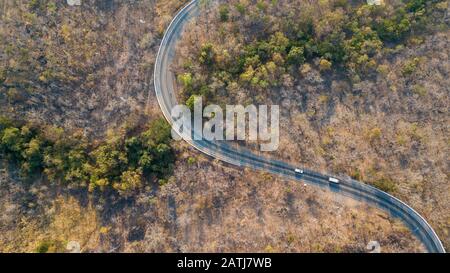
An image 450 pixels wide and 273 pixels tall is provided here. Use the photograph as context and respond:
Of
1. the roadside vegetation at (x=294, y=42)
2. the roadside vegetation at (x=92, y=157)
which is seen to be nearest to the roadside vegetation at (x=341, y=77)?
the roadside vegetation at (x=294, y=42)

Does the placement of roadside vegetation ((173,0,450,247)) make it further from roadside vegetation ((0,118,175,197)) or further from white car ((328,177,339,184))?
roadside vegetation ((0,118,175,197))

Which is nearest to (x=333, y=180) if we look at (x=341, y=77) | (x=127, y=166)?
(x=341, y=77)

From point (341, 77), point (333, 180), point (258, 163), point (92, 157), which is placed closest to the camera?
point (333, 180)

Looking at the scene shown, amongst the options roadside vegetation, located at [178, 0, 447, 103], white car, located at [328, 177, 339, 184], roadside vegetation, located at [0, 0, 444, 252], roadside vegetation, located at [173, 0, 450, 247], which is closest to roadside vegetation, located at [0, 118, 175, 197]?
roadside vegetation, located at [0, 0, 444, 252]

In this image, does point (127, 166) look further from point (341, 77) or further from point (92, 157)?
point (341, 77)

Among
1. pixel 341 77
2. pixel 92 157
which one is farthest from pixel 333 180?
pixel 92 157

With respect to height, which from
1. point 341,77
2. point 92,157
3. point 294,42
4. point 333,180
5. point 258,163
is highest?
point 294,42

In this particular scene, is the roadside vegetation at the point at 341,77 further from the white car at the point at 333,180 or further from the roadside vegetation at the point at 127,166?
the white car at the point at 333,180

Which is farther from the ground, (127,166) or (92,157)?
(92,157)

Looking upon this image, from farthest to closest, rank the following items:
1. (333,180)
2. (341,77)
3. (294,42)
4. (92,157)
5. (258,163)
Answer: (341,77) → (294,42) → (258,163) → (92,157) → (333,180)

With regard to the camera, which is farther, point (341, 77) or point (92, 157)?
point (341, 77)
